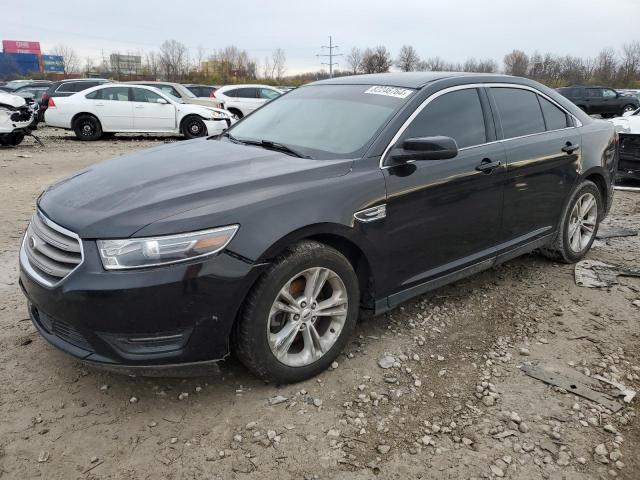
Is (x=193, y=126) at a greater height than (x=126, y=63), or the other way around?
(x=126, y=63)

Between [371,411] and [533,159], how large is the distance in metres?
2.45

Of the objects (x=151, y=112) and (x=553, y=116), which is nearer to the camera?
(x=553, y=116)

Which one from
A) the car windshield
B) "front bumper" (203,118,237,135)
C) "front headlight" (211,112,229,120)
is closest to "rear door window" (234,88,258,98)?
"front headlight" (211,112,229,120)

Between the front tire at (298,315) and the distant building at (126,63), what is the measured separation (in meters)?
83.0

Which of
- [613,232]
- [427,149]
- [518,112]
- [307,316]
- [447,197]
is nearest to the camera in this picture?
[307,316]

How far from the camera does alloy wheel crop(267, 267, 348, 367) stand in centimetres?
281

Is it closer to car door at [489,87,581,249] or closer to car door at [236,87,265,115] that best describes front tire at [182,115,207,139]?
car door at [236,87,265,115]

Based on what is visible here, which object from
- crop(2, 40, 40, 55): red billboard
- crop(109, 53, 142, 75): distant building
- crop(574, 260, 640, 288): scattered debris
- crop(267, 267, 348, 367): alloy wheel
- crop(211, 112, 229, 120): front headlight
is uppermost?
crop(2, 40, 40, 55): red billboard

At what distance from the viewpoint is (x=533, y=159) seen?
13.3 feet

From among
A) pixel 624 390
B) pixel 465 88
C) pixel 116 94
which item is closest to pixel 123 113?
pixel 116 94

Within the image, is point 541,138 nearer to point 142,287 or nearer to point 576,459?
point 576,459

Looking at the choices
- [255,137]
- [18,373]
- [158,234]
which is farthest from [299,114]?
[18,373]

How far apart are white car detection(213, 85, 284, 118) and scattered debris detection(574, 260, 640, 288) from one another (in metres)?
15.7

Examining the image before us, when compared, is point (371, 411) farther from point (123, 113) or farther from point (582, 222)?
point (123, 113)
